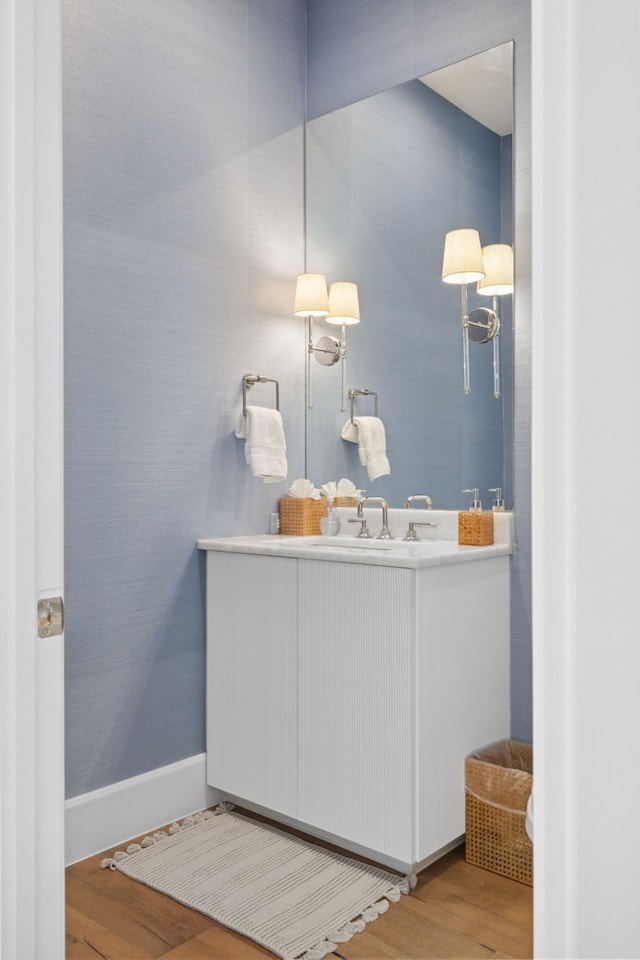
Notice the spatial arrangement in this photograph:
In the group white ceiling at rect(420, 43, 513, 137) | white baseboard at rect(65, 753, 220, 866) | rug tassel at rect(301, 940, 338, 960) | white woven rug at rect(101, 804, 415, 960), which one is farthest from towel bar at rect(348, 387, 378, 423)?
rug tassel at rect(301, 940, 338, 960)

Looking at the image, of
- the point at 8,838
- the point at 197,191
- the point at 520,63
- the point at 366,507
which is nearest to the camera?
the point at 8,838

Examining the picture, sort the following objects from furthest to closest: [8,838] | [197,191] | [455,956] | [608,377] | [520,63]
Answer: [197,191]
[520,63]
[455,956]
[8,838]
[608,377]

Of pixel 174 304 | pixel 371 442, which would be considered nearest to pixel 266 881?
pixel 371 442

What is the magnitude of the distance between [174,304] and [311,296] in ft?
1.91

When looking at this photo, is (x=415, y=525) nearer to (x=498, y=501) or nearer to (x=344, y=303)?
(x=498, y=501)

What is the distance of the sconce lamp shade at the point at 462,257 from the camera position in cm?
247

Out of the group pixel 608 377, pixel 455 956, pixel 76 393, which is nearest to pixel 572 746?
pixel 608 377

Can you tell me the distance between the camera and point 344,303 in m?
2.84

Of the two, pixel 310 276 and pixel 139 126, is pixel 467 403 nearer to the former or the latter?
pixel 310 276

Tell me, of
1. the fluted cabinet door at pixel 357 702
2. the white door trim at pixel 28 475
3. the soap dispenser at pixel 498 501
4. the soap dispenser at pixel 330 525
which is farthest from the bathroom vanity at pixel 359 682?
the white door trim at pixel 28 475

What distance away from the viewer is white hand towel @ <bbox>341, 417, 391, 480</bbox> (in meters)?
2.73

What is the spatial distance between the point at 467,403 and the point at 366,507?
541mm

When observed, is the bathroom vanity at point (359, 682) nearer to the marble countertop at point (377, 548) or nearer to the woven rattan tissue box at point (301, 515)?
the marble countertop at point (377, 548)

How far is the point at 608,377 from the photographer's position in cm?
58
